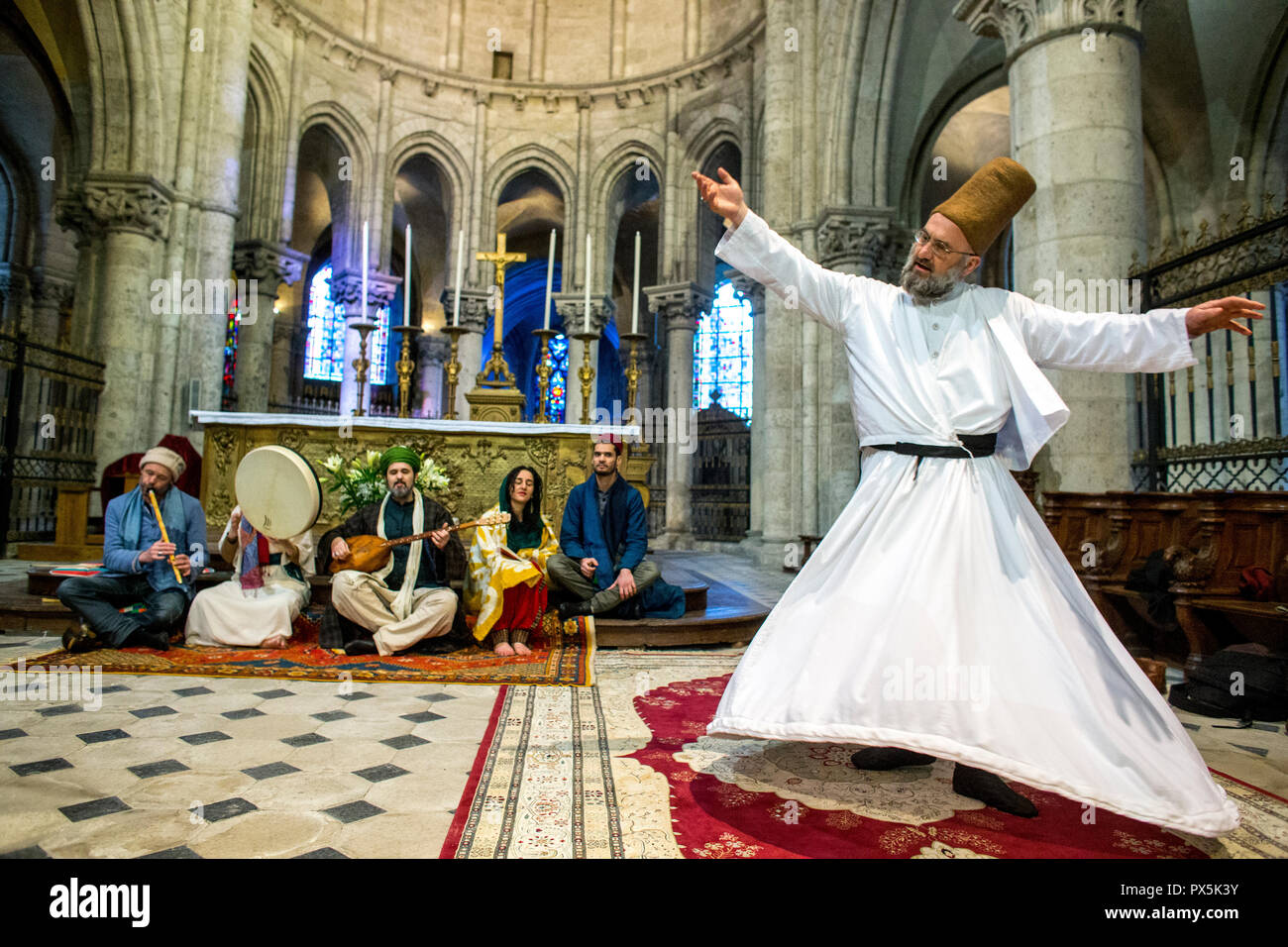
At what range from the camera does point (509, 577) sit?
475 cm

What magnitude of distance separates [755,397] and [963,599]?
1230 centimetres

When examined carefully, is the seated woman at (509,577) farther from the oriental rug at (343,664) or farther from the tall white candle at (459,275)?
the tall white candle at (459,275)

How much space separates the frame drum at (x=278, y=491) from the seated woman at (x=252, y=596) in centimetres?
21

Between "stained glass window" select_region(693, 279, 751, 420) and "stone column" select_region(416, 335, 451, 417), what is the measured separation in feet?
21.5

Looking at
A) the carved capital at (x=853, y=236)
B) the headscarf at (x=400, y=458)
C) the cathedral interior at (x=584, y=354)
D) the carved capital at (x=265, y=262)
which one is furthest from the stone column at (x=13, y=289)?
the headscarf at (x=400, y=458)

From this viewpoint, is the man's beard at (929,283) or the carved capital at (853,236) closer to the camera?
the man's beard at (929,283)

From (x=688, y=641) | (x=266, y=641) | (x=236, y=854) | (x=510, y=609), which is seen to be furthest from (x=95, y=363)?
(x=236, y=854)

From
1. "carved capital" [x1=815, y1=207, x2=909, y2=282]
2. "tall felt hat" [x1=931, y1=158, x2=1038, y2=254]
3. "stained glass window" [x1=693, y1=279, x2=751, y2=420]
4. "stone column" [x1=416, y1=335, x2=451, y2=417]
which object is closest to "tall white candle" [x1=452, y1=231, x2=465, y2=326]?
"tall felt hat" [x1=931, y1=158, x2=1038, y2=254]

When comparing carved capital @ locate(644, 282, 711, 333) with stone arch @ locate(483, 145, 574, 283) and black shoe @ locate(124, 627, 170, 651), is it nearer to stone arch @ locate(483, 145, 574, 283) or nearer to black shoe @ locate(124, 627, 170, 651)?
stone arch @ locate(483, 145, 574, 283)

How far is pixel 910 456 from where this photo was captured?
2.50m

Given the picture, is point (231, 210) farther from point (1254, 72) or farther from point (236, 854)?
point (1254, 72)

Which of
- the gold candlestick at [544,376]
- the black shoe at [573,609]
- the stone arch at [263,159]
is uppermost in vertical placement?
the stone arch at [263,159]

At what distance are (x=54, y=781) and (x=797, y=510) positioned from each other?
10035 millimetres

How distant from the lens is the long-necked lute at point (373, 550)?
15.2 feet
